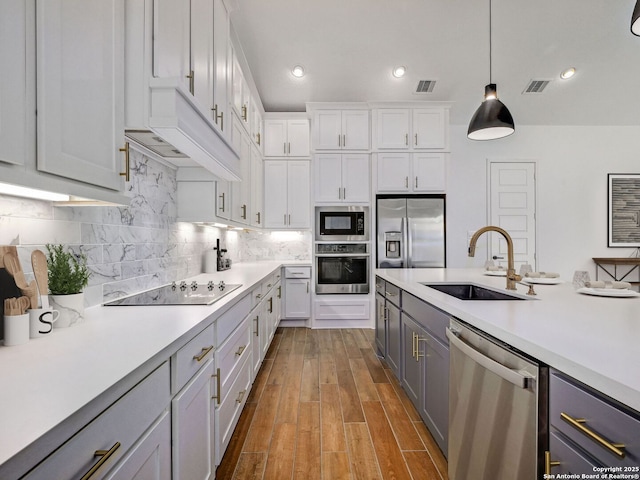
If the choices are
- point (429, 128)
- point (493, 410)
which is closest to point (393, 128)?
point (429, 128)

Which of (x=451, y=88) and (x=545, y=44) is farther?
(x=451, y=88)

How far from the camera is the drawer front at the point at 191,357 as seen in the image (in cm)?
101

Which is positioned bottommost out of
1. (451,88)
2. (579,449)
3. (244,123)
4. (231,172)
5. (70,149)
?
(579,449)

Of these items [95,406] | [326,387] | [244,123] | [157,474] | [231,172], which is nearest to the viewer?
[95,406]

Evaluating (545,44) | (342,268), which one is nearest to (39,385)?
(342,268)

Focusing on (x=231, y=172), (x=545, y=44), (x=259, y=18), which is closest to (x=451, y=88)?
(x=545, y=44)

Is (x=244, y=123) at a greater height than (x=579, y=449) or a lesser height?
greater

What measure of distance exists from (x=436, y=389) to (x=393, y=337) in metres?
0.85

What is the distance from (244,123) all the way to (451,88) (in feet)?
9.53

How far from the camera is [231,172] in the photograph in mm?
2123

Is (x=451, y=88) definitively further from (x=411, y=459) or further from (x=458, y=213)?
(x=411, y=459)

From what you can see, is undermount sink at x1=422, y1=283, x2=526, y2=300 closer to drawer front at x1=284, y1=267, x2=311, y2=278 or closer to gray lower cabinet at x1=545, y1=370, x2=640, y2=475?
gray lower cabinet at x1=545, y1=370, x2=640, y2=475

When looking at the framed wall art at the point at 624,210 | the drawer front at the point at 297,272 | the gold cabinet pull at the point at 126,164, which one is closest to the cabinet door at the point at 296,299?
the drawer front at the point at 297,272

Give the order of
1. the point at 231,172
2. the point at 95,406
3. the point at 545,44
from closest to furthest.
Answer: the point at 95,406 < the point at 231,172 < the point at 545,44
